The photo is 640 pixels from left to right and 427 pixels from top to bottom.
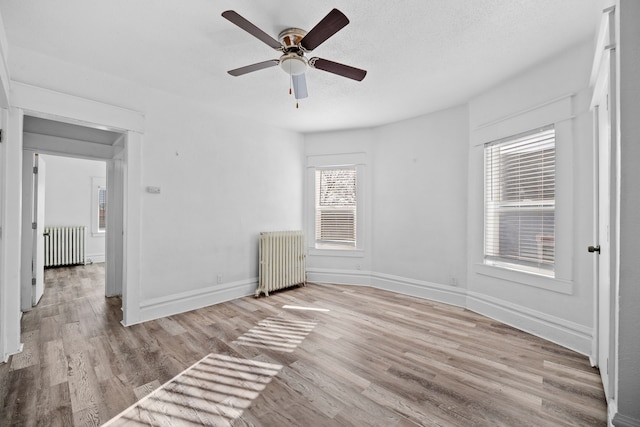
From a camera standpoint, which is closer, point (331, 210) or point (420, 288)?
point (420, 288)

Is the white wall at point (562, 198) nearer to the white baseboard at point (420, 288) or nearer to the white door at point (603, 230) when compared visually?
the white door at point (603, 230)

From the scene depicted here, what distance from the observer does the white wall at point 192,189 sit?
3137mm

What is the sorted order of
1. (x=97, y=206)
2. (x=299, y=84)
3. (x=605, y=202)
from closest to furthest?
1. (x=605, y=202)
2. (x=299, y=84)
3. (x=97, y=206)

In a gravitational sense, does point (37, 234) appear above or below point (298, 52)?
below

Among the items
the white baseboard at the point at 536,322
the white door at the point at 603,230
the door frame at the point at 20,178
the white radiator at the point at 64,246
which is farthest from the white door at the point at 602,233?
the white radiator at the point at 64,246

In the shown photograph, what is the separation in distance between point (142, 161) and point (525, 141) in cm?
433

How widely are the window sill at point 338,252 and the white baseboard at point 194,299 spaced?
1.23 m

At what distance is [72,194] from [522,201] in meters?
8.99

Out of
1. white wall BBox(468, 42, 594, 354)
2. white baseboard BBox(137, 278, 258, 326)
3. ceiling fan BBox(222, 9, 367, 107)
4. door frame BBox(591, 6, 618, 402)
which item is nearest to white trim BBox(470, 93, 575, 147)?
white wall BBox(468, 42, 594, 354)

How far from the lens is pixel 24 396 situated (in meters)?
1.94

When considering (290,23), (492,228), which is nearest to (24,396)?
(290,23)

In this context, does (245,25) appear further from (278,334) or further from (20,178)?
(278,334)

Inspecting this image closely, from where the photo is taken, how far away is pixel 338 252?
511cm

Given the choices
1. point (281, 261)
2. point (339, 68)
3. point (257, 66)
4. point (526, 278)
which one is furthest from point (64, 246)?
point (526, 278)
